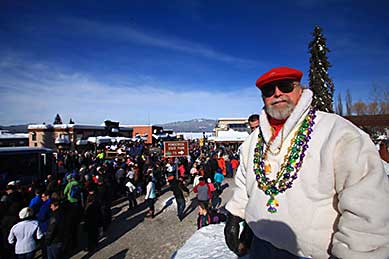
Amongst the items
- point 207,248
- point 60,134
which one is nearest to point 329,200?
point 207,248

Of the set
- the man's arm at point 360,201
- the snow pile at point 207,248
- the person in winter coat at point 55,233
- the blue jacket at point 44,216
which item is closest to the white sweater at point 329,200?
the man's arm at point 360,201

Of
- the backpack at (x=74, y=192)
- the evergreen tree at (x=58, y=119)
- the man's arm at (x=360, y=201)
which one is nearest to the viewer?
the man's arm at (x=360, y=201)

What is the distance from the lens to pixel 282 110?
1.72 metres

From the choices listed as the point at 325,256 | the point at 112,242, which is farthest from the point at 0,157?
the point at 325,256

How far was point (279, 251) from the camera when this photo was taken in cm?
159

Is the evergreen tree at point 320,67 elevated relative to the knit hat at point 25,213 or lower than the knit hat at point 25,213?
elevated

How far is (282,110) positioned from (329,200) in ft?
2.18

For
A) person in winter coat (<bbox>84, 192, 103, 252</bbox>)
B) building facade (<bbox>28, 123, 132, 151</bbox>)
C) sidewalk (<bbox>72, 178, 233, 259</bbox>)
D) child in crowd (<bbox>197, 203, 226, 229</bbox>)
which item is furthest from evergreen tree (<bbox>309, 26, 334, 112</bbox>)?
building facade (<bbox>28, 123, 132, 151</bbox>)

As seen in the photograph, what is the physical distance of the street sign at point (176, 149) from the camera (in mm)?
12664

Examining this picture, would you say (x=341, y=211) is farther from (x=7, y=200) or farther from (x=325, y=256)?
(x=7, y=200)

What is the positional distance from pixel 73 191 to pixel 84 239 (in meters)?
1.42

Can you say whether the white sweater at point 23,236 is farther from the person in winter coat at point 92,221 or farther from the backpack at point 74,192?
the backpack at point 74,192

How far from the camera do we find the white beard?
1.70 meters

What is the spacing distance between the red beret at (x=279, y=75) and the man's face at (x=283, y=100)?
0.05 metres
